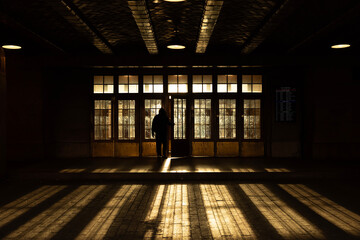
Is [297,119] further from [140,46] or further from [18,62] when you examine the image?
[18,62]

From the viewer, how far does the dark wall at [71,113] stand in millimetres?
12703

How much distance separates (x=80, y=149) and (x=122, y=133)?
1651 mm

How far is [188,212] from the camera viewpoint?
5684mm

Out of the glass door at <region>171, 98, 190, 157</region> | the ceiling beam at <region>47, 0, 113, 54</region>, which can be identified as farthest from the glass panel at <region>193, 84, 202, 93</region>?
the ceiling beam at <region>47, 0, 113, 54</region>

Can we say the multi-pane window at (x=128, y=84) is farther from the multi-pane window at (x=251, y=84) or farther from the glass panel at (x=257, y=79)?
the glass panel at (x=257, y=79)

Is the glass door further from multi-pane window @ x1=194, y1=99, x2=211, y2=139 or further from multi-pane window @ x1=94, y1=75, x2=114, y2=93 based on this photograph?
multi-pane window @ x1=94, y1=75, x2=114, y2=93

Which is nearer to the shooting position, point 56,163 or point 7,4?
point 7,4

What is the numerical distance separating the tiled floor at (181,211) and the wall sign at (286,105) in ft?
15.2

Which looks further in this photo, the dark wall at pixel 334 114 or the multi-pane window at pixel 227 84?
the multi-pane window at pixel 227 84

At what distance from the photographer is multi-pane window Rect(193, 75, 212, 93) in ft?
42.0

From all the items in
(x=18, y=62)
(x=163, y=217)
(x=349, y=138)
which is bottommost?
(x=163, y=217)

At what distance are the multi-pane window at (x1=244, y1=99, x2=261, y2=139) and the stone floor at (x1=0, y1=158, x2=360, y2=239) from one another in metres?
4.13

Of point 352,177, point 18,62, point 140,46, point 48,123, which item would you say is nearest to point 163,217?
point 352,177

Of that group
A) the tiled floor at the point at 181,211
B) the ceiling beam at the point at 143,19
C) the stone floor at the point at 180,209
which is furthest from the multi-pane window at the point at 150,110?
the tiled floor at the point at 181,211
